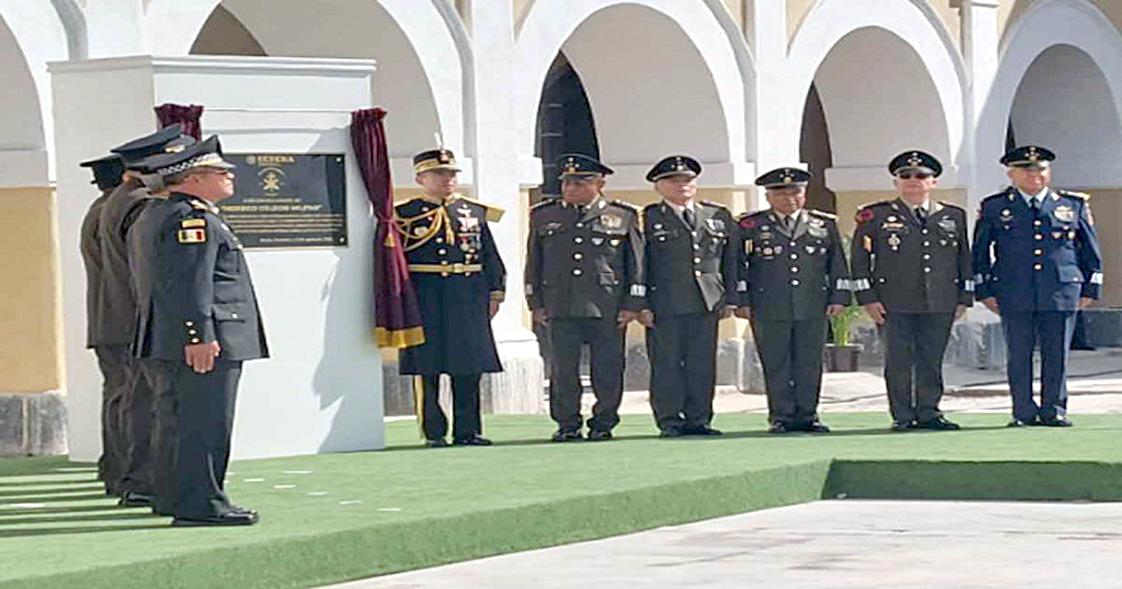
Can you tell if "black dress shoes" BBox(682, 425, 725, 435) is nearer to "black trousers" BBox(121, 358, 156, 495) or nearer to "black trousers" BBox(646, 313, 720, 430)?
"black trousers" BBox(646, 313, 720, 430)

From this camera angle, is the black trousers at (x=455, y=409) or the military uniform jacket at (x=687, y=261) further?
the military uniform jacket at (x=687, y=261)

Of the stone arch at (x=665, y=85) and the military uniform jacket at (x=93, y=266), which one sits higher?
the stone arch at (x=665, y=85)

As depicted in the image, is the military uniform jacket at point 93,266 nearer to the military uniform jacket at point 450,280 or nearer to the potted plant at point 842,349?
the military uniform jacket at point 450,280

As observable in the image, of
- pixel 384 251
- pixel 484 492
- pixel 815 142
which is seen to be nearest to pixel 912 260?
pixel 384 251

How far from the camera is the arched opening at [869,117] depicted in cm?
2245

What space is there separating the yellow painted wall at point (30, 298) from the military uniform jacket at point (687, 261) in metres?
3.37

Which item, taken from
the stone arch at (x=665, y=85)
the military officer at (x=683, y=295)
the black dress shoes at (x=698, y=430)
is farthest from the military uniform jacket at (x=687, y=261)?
the stone arch at (x=665, y=85)

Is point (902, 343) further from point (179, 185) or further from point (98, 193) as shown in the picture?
point (179, 185)

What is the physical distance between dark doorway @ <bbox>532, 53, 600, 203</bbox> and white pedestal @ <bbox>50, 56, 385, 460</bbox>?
987 centimetres

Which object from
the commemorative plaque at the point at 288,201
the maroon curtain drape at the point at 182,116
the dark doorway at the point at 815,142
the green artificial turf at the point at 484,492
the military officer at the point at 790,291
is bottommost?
the green artificial turf at the point at 484,492

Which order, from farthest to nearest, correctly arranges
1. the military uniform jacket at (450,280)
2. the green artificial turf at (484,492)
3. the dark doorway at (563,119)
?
the dark doorway at (563,119) → the military uniform jacket at (450,280) → the green artificial turf at (484,492)

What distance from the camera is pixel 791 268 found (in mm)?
13977

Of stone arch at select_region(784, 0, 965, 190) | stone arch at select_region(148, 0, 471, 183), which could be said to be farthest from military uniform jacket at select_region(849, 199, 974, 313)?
stone arch at select_region(784, 0, 965, 190)

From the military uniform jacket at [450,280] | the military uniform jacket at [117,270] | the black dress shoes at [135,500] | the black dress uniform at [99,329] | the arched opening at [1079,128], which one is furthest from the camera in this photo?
the arched opening at [1079,128]
